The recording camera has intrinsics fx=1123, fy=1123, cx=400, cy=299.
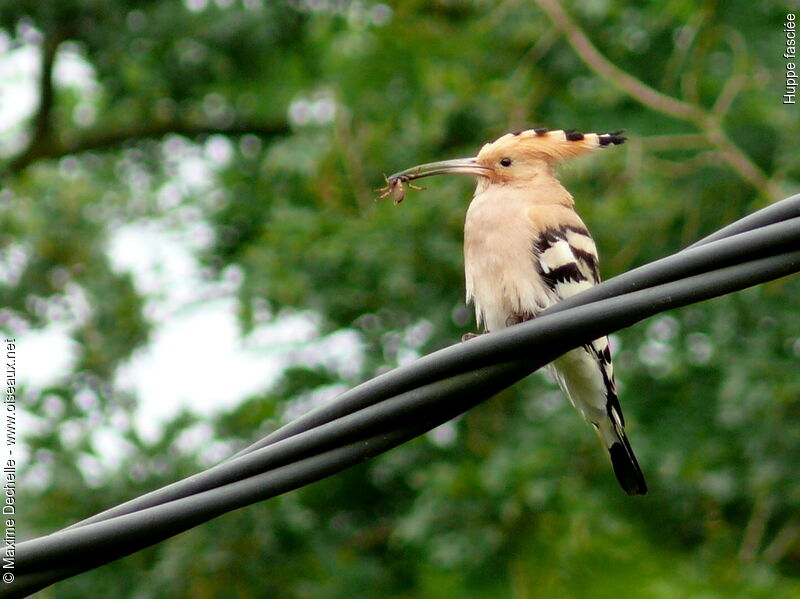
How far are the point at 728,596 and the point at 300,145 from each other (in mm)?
3576

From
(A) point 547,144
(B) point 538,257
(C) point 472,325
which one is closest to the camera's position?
(B) point 538,257

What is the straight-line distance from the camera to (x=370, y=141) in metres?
6.72

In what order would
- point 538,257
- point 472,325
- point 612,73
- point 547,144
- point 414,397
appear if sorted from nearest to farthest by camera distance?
point 414,397 → point 538,257 → point 547,144 → point 612,73 → point 472,325

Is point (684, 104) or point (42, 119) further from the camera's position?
point (42, 119)

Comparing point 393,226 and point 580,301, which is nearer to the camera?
point 580,301

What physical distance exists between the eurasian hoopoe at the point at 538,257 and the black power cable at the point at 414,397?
4.69 ft

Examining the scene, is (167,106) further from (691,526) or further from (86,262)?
(691,526)

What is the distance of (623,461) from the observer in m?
3.77

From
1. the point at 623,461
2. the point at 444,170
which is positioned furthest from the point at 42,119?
the point at 623,461

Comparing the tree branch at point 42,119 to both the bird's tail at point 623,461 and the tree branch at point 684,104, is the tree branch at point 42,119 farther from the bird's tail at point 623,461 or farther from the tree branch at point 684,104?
the bird's tail at point 623,461

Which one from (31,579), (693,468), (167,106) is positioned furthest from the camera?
(167,106)

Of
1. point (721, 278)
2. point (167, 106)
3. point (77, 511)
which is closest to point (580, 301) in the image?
point (721, 278)

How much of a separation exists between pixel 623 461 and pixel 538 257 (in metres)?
0.75

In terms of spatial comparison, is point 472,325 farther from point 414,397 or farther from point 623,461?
point 414,397
